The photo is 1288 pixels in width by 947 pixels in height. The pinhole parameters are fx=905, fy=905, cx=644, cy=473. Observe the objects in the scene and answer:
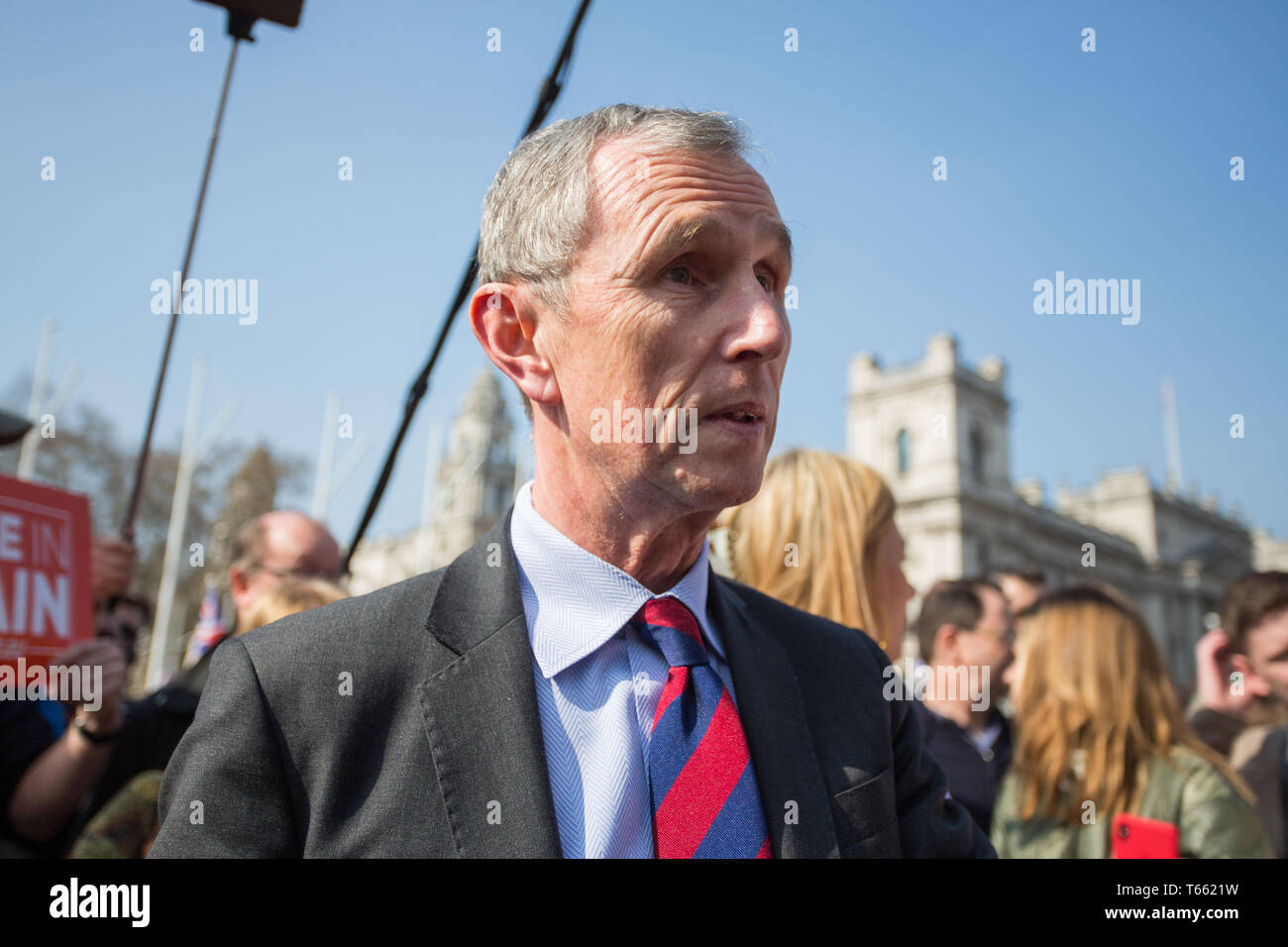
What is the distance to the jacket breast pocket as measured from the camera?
145 cm

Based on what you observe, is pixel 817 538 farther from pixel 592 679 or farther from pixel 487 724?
pixel 487 724

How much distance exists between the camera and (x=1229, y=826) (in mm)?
2691

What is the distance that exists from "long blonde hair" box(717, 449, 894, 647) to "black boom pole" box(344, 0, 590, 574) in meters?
1.00

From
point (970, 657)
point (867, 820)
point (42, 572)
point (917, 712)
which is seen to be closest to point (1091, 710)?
point (917, 712)

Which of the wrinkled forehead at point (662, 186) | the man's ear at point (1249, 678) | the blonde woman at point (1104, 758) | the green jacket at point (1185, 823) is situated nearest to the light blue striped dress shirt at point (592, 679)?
the wrinkled forehead at point (662, 186)

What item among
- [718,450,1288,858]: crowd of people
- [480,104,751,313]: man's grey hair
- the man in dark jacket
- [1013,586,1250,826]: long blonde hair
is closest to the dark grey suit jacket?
[480,104,751,313]: man's grey hair

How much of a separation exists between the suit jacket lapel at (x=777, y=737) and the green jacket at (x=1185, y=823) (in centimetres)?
182

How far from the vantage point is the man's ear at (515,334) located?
1.54 m

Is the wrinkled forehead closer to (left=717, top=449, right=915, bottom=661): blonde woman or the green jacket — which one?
(left=717, top=449, right=915, bottom=661): blonde woman

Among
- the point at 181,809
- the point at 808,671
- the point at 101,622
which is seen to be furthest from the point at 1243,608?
the point at 101,622

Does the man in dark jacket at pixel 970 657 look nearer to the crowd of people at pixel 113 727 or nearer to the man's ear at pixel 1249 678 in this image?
the man's ear at pixel 1249 678
